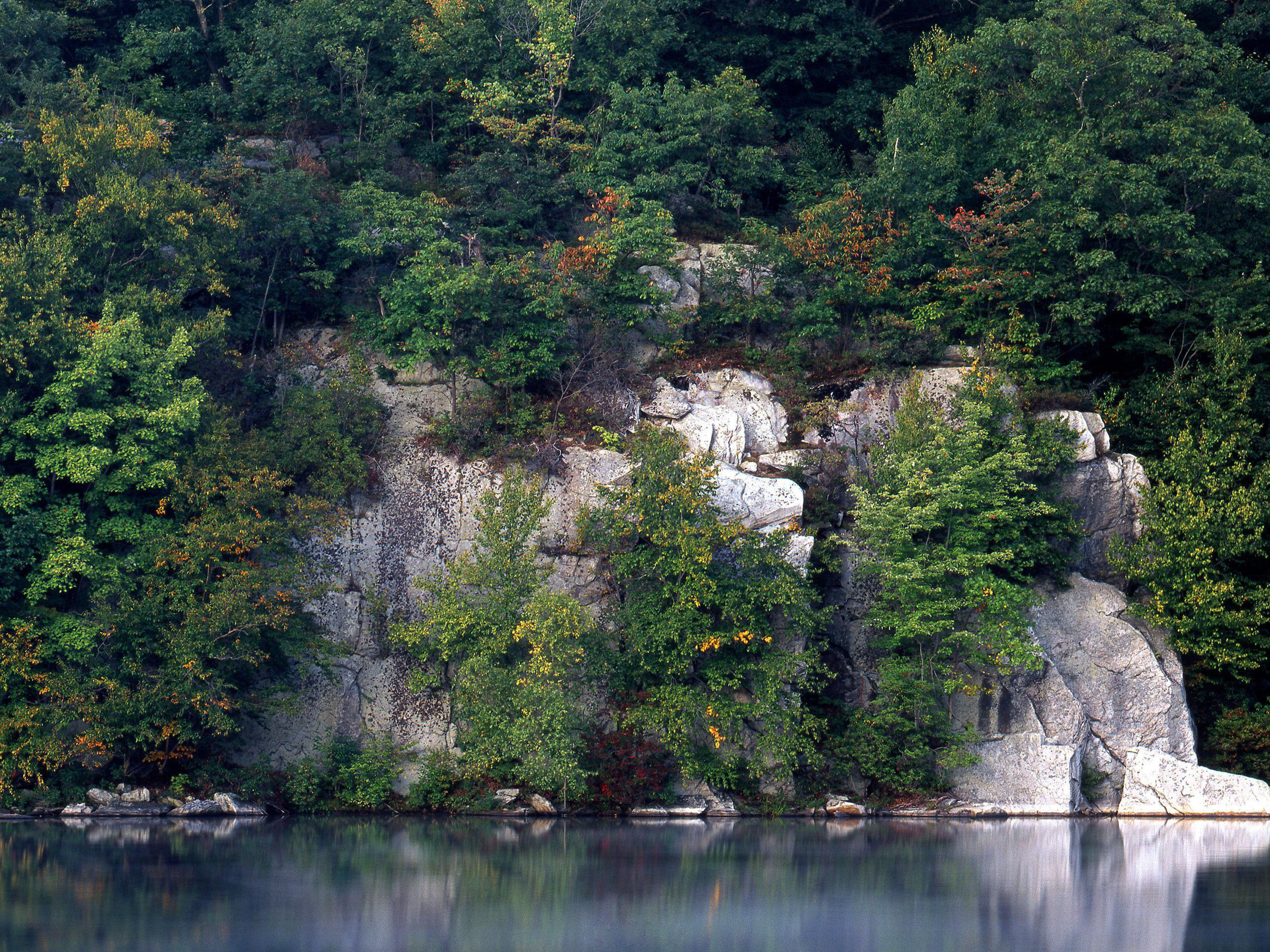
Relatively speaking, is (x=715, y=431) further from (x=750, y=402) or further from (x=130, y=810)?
(x=130, y=810)

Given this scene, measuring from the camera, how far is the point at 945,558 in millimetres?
29516

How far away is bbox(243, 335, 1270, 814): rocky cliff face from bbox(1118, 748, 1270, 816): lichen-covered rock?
0.03 m

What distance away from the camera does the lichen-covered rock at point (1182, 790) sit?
2883cm

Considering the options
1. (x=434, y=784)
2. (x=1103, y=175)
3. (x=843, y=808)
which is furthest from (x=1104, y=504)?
Result: (x=434, y=784)

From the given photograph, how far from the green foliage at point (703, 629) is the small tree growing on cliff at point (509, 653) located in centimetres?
143

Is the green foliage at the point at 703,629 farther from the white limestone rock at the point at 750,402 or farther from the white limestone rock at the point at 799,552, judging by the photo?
the white limestone rock at the point at 750,402

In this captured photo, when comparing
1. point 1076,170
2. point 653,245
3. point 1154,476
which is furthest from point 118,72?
point 1154,476

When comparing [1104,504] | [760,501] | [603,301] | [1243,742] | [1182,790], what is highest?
[603,301]

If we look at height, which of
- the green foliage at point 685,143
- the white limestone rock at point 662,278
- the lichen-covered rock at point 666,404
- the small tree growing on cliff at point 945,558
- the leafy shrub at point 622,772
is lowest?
the leafy shrub at point 622,772

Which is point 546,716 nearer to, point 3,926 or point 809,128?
point 3,926

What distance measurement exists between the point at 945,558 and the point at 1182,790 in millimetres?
7398

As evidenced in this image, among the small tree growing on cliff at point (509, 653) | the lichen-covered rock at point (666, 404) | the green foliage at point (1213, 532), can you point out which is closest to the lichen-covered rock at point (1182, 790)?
the green foliage at point (1213, 532)

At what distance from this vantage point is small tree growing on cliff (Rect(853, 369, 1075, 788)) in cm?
2908

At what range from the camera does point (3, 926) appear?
15953mm
